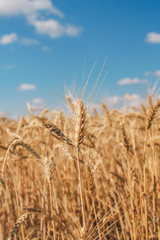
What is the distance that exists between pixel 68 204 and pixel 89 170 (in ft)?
4.21

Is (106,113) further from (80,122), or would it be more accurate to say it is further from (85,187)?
(80,122)

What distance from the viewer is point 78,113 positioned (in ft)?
3.52

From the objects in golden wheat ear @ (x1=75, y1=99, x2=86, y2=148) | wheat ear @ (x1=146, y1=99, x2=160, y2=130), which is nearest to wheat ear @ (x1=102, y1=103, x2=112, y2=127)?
wheat ear @ (x1=146, y1=99, x2=160, y2=130)

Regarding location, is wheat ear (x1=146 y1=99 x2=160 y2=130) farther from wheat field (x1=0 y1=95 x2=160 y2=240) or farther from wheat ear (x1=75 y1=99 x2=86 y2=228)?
wheat ear (x1=75 y1=99 x2=86 y2=228)

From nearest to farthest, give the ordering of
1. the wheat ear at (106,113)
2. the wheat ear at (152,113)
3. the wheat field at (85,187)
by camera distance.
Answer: the wheat field at (85,187) < the wheat ear at (152,113) < the wheat ear at (106,113)

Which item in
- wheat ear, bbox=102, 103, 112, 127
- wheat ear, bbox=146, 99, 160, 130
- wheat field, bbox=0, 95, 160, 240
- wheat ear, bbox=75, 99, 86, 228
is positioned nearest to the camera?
wheat ear, bbox=75, 99, 86, 228

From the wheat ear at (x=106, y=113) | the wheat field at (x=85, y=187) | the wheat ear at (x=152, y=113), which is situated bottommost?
the wheat field at (x=85, y=187)

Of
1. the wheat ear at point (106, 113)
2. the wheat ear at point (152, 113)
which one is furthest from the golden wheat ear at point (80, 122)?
the wheat ear at point (106, 113)

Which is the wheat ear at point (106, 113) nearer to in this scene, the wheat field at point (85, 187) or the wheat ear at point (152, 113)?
the wheat field at point (85, 187)

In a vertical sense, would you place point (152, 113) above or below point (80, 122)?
above

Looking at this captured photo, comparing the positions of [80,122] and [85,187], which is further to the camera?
[85,187]

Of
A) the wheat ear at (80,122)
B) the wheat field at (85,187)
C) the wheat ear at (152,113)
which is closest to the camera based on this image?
the wheat ear at (80,122)

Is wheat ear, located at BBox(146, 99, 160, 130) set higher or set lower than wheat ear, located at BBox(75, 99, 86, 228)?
higher

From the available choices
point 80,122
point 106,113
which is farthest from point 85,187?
point 80,122
